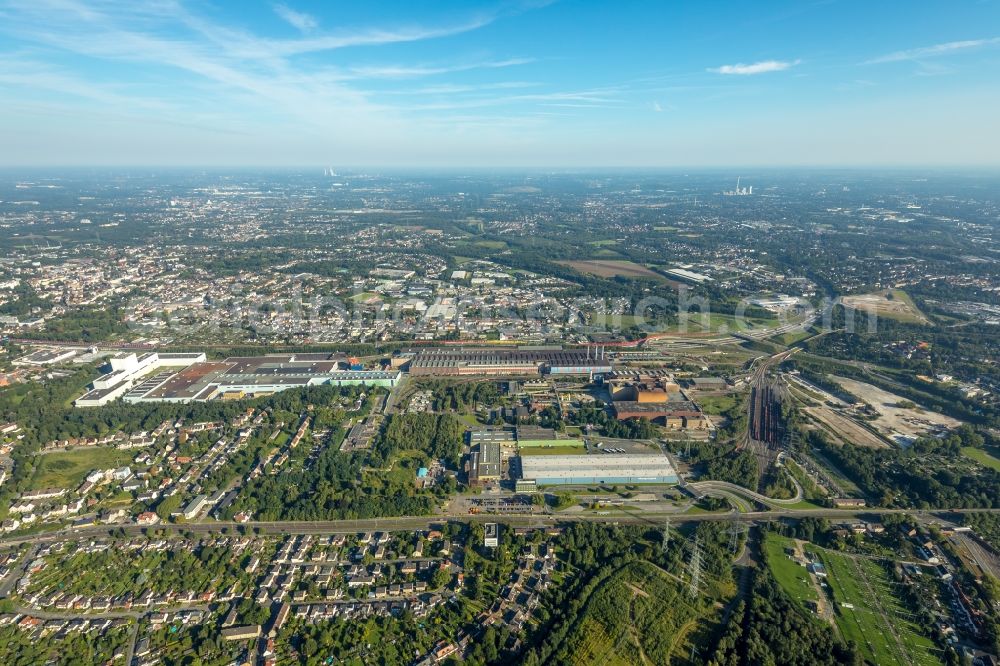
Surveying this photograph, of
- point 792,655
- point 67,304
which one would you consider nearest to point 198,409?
point 792,655

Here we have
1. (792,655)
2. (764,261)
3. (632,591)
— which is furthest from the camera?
(764,261)

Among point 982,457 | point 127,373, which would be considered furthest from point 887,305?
point 127,373

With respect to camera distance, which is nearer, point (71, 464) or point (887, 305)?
point (71, 464)

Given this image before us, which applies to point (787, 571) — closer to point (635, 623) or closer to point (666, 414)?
point (635, 623)

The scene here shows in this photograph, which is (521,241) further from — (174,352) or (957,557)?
(957,557)

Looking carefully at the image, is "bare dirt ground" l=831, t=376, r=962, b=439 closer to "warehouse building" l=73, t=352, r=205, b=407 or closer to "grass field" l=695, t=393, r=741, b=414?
"grass field" l=695, t=393, r=741, b=414

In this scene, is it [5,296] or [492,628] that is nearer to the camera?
[492,628]

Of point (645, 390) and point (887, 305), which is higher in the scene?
point (887, 305)

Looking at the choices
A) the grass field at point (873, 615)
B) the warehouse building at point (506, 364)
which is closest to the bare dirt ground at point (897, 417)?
the grass field at point (873, 615)
